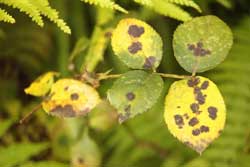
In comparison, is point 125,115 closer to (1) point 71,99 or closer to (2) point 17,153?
(1) point 71,99

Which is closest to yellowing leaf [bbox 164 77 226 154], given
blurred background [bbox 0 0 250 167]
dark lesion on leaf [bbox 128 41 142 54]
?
dark lesion on leaf [bbox 128 41 142 54]

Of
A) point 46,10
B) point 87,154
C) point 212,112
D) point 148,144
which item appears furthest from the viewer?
point 148,144

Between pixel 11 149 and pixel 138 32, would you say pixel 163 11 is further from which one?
pixel 11 149

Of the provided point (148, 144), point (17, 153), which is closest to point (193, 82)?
point (17, 153)

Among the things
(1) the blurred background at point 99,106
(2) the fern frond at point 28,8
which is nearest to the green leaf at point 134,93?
(2) the fern frond at point 28,8

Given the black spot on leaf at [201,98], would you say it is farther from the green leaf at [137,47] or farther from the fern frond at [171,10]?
the fern frond at [171,10]
